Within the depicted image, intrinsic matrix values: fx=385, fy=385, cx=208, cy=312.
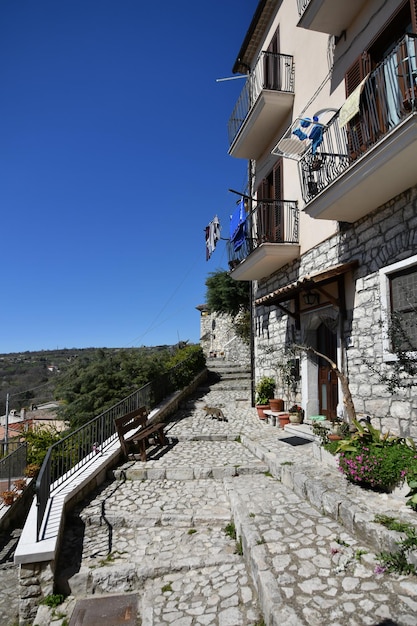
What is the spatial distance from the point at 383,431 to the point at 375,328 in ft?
5.27

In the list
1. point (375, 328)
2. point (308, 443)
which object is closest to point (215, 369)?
point (308, 443)

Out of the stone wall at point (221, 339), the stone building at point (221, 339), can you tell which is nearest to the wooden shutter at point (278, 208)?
the stone building at point (221, 339)

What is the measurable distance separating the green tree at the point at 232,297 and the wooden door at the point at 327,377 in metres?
10.5

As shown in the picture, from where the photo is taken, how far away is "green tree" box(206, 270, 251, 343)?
20.1 metres

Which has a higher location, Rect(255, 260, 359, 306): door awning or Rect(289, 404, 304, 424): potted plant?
Rect(255, 260, 359, 306): door awning

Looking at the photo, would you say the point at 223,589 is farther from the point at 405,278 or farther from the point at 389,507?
the point at 405,278

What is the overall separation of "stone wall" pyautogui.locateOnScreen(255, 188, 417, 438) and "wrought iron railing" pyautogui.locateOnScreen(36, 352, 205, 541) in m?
4.87

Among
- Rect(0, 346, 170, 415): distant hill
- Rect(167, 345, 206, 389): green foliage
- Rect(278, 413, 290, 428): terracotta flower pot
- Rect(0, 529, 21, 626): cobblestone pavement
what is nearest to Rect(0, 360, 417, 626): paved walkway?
Rect(0, 529, 21, 626): cobblestone pavement

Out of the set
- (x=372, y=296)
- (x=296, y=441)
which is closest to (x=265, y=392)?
(x=296, y=441)

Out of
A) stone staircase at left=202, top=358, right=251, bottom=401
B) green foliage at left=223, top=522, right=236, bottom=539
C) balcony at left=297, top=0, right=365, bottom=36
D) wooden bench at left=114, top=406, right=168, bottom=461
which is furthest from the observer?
stone staircase at left=202, top=358, right=251, bottom=401

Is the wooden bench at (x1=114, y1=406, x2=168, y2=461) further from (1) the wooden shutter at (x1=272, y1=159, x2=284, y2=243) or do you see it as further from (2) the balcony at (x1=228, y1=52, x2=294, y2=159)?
(2) the balcony at (x1=228, y1=52, x2=294, y2=159)

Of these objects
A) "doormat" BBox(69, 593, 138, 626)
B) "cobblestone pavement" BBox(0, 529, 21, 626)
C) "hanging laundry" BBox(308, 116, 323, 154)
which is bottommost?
"cobblestone pavement" BBox(0, 529, 21, 626)

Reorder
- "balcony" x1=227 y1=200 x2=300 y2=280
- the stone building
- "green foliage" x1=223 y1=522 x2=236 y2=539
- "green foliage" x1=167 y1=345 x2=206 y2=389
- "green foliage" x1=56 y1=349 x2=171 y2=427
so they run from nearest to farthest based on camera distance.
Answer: "green foliage" x1=223 y1=522 x2=236 y2=539, "balcony" x1=227 y1=200 x2=300 y2=280, "green foliage" x1=56 y1=349 x2=171 y2=427, "green foliage" x1=167 y1=345 x2=206 y2=389, the stone building

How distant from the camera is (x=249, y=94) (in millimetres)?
11492
